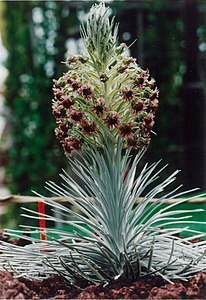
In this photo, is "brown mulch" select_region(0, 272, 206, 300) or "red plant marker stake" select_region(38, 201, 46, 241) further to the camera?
"red plant marker stake" select_region(38, 201, 46, 241)

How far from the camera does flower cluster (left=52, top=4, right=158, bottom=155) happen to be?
1430 millimetres

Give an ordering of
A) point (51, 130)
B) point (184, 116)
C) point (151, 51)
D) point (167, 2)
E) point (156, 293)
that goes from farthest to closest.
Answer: point (51, 130) < point (167, 2) < point (151, 51) < point (184, 116) < point (156, 293)

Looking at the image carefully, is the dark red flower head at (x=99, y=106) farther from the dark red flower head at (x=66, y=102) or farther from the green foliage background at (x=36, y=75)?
the green foliage background at (x=36, y=75)

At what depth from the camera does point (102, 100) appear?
1.42 metres

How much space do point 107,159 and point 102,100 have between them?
0.55 ft

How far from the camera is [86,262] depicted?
1.40m

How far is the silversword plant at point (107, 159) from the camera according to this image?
144 cm

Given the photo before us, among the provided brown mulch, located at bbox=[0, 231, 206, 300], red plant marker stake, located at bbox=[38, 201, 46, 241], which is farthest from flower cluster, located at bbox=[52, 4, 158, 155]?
brown mulch, located at bbox=[0, 231, 206, 300]

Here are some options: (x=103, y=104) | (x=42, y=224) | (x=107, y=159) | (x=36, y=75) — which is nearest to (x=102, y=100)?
(x=103, y=104)

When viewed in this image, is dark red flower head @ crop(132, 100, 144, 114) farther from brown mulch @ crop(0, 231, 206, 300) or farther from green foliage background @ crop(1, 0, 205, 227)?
green foliage background @ crop(1, 0, 205, 227)

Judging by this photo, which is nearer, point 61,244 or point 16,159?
point 61,244

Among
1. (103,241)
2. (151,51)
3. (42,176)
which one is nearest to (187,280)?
(103,241)

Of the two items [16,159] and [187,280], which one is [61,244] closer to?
[187,280]

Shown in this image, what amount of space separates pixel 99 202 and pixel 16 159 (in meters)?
1.86
